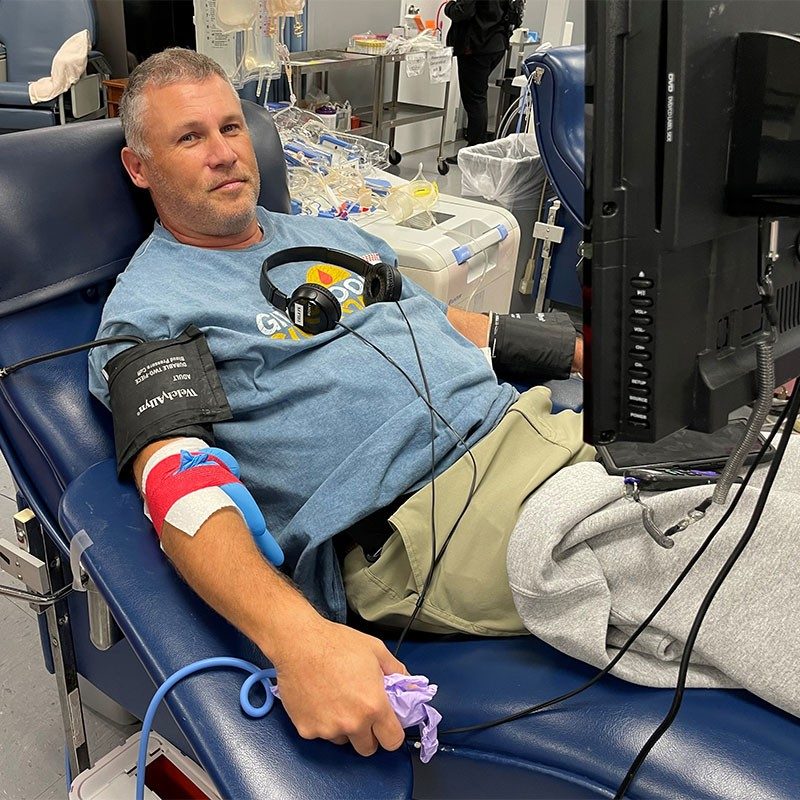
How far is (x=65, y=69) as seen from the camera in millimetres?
3822

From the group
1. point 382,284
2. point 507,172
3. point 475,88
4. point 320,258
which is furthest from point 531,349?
point 475,88

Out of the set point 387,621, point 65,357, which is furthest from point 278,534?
point 65,357

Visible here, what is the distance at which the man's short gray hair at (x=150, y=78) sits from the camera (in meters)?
1.39

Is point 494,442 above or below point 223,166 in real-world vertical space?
below

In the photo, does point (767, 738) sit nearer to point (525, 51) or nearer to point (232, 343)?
point (232, 343)

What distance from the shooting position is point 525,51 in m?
5.61

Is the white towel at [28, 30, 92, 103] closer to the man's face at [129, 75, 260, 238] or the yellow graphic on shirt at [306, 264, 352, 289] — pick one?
the man's face at [129, 75, 260, 238]

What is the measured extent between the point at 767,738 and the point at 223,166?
1214 mm

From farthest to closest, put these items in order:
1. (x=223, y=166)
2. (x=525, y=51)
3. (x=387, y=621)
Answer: (x=525, y=51) < (x=223, y=166) < (x=387, y=621)

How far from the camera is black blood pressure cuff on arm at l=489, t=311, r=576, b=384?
60.2 inches

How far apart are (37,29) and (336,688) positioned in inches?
183

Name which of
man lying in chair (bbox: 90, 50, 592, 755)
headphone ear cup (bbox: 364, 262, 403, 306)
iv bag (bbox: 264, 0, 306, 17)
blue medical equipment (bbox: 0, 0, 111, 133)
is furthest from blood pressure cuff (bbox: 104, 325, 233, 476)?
blue medical equipment (bbox: 0, 0, 111, 133)

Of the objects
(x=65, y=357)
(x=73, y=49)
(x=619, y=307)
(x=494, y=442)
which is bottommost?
(x=494, y=442)

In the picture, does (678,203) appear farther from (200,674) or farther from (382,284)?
(382,284)
